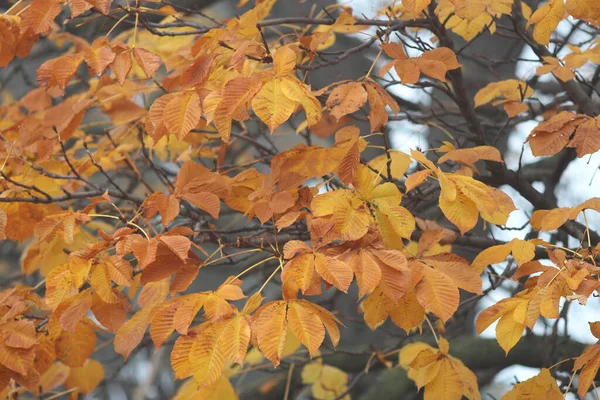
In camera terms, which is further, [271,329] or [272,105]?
[272,105]

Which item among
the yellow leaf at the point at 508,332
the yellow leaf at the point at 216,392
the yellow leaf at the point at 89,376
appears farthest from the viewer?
the yellow leaf at the point at 89,376

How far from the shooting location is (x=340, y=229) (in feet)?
4.65

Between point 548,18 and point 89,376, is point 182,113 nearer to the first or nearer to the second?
point 548,18

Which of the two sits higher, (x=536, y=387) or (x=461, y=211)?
(x=461, y=211)

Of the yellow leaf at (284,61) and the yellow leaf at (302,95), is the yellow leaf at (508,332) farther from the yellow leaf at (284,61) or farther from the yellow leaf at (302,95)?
the yellow leaf at (284,61)

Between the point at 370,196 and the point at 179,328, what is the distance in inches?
18.4

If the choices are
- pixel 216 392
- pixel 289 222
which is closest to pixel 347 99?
pixel 289 222

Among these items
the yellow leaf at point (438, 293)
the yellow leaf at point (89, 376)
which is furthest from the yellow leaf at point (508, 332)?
the yellow leaf at point (89, 376)

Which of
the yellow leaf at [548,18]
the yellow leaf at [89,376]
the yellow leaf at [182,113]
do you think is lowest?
the yellow leaf at [89,376]

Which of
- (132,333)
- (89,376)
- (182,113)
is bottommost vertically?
(89,376)

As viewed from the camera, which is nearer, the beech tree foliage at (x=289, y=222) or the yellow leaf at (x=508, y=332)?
the beech tree foliage at (x=289, y=222)

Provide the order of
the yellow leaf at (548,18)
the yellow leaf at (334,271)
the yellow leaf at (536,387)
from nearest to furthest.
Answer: the yellow leaf at (334,271)
the yellow leaf at (536,387)
the yellow leaf at (548,18)

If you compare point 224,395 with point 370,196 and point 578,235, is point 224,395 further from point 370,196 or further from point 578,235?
point 578,235

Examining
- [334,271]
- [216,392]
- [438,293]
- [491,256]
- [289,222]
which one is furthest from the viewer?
[216,392]
